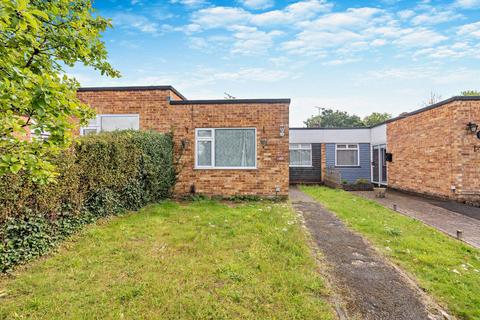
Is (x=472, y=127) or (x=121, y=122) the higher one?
(x=121, y=122)

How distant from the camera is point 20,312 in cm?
223

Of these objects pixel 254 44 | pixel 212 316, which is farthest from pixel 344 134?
pixel 212 316

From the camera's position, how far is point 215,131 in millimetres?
8492

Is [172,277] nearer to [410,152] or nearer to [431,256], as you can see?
[431,256]

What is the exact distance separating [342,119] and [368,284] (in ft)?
113

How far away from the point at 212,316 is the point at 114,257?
202cm

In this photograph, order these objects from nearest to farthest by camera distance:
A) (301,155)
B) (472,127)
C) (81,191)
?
(81,191) < (472,127) < (301,155)

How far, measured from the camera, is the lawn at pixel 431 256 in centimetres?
264

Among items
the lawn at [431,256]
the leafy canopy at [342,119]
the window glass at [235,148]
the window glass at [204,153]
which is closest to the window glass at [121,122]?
the window glass at [204,153]

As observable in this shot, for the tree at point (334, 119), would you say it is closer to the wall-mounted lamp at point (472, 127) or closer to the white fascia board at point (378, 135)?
the white fascia board at point (378, 135)

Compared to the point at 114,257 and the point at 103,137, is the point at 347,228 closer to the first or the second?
the point at 114,257

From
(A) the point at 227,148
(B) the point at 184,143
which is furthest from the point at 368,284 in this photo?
(B) the point at 184,143

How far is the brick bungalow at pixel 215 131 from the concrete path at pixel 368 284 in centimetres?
385

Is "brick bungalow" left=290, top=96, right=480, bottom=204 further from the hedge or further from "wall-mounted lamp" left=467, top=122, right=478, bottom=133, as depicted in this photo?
the hedge
